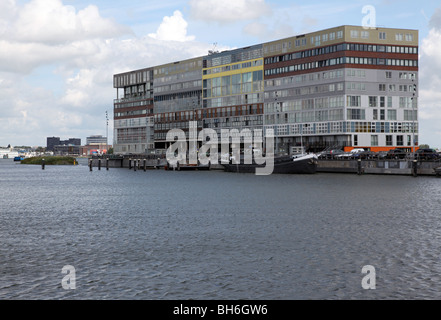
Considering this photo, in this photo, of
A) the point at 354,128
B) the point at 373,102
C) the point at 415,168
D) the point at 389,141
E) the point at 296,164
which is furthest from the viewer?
the point at 389,141

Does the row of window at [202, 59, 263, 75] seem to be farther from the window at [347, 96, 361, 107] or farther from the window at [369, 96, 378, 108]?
the window at [369, 96, 378, 108]

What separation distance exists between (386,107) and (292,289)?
13960 cm

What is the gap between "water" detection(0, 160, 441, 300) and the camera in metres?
19.5

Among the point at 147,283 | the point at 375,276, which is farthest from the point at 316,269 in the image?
the point at 147,283

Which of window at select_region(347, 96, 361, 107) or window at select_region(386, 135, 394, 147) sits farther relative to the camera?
window at select_region(386, 135, 394, 147)

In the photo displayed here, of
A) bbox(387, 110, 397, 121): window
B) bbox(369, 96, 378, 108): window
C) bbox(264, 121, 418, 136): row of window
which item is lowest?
bbox(264, 121, 418, 136): row of window

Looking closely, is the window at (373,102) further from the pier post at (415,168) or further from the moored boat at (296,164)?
the pier post at (415,168)

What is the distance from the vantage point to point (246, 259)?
2467 centimetres

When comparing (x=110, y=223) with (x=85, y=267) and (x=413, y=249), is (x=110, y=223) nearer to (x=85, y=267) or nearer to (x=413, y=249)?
(x=85, y=267)

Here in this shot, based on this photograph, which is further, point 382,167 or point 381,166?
point 381,166

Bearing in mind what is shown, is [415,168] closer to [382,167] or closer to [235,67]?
[382,167]

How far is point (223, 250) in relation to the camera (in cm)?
2692

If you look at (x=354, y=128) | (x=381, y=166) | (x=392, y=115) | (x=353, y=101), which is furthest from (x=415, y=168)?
(x=392, y=115)

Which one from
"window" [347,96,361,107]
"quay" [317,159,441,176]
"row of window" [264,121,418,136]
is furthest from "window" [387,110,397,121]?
"quay" [317,159,441,176]
